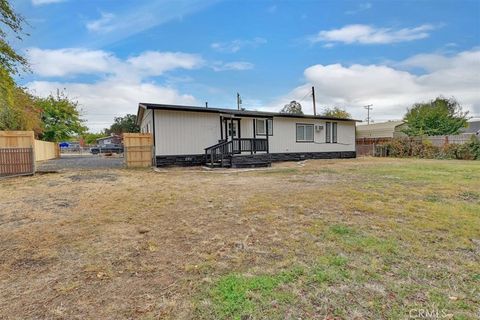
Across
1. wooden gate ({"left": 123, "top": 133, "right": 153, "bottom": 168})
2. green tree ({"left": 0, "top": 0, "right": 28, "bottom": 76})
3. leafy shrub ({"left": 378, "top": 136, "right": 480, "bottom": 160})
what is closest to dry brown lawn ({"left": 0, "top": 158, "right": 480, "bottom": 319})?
green tree ({"left": 0, "top": 0, "right": 28, "bottom": 76})

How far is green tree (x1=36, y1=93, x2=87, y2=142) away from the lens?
2648 centimetres

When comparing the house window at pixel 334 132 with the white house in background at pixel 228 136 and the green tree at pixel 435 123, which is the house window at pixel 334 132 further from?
the green tree at pixel 435 123

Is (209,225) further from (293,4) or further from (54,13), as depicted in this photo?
(293,4)

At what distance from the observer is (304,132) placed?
17984 mm

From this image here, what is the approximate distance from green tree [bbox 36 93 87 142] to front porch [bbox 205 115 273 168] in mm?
20772

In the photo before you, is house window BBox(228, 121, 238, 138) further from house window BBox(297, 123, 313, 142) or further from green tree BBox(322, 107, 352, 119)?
green tree BBox(322, 107, 352, 119)

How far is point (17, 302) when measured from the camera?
2162 mm

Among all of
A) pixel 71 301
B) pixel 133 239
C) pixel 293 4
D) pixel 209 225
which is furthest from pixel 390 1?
pixel 71 301

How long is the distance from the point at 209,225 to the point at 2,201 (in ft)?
16.4

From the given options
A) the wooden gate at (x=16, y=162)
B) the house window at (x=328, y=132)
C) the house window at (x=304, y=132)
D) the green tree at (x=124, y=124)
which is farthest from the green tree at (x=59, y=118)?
the green tree at (x=124, y=124)

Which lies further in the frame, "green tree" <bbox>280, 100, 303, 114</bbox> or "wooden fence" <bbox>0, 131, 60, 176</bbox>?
"green tree" <bbox>280, 100, 303, 114</bbox>

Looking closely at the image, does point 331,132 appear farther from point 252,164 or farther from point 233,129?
point 252,164

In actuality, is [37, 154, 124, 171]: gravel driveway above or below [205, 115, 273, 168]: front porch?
below

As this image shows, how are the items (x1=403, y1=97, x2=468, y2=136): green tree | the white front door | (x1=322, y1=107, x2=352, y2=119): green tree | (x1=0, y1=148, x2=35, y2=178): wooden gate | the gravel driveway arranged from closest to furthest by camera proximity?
(x1=0, y1=148, x2=35, y2=178): wooden gate < the gravel driveway < the white front door < (x1=403, y1=97, x2=468, y2=136): green tree < (x1=322, y1=107, x2=352, y2=119): green tree
